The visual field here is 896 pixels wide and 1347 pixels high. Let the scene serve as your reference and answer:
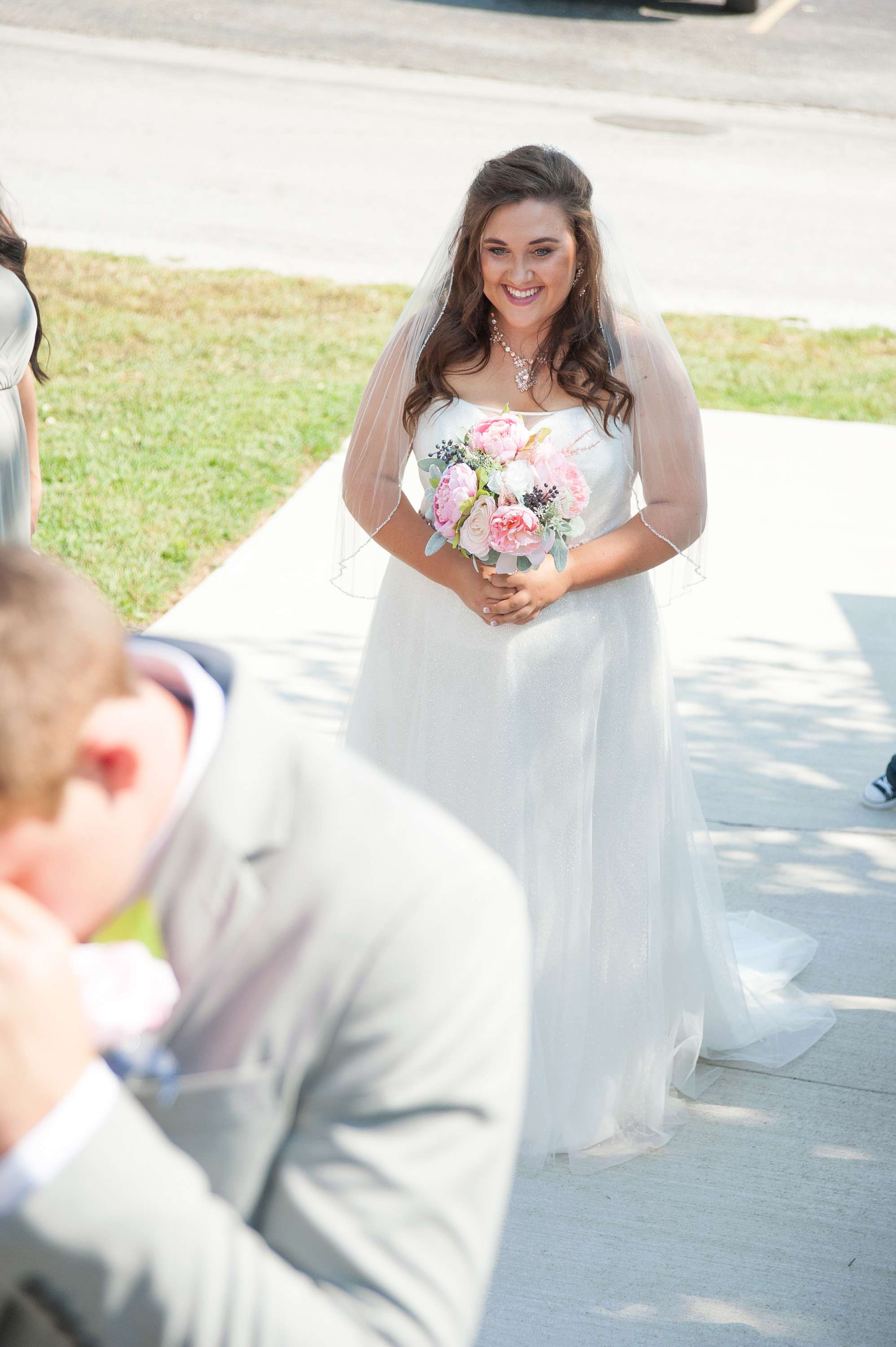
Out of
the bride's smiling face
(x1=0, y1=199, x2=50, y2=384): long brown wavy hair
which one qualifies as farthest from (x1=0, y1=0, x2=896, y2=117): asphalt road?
the bride's smiling face

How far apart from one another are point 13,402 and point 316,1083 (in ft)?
11.5

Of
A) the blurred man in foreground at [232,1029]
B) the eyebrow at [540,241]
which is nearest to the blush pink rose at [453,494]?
the eyebrow at [540,241]

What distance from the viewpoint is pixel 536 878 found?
3639 mm

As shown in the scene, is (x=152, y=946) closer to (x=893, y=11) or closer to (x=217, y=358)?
(x=217, y=358)

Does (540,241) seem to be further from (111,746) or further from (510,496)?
(111,746)

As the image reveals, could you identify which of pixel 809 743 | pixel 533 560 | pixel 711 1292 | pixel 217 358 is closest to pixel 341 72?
pixel 217 358

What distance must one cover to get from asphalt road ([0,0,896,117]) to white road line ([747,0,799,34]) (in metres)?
0.08

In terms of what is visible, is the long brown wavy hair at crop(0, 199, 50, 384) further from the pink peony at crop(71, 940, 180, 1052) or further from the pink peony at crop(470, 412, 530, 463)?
the pink peony at crop(71, 940, 180, 1052)

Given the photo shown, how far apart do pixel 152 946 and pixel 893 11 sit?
26.5 metres

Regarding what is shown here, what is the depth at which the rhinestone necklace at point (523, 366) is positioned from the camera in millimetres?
3590

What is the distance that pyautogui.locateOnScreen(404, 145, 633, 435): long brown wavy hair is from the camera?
3461mm

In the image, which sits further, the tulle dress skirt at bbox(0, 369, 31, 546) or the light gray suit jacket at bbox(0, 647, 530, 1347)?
the tulle dress skirt at bbox(0, 369, 31, 546)

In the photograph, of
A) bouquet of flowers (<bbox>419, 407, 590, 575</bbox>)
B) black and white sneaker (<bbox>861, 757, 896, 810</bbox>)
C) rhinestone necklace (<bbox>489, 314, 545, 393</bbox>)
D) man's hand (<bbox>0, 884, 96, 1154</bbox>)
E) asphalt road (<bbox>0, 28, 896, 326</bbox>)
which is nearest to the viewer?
man's hand (<bbox>0, 884, 96, 1154</bbox>)

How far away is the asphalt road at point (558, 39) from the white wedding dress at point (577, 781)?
16.5 m
